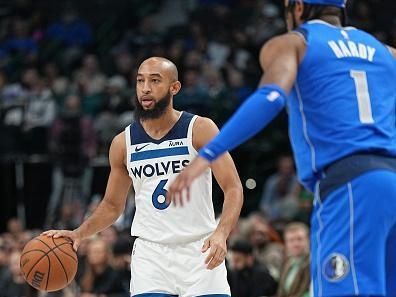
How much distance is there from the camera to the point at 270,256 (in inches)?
488

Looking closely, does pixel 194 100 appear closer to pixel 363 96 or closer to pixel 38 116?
pixel 38 116

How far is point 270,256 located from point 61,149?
4.91 meters

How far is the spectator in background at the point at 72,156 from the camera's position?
15.9m

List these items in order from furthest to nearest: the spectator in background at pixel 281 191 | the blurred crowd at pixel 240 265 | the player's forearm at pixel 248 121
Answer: the spectator in background at pixel 281 191, the blurred crowd at pixel 240 265, the player's forearm at pixel 248 121

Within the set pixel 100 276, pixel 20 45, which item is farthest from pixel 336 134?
pixel 20 45

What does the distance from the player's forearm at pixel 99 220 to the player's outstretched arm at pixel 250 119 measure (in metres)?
2.29

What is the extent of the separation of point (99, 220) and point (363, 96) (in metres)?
2.62

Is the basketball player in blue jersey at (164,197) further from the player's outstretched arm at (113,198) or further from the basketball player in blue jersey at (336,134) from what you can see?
the basketball player in blue jersey at (336,134)

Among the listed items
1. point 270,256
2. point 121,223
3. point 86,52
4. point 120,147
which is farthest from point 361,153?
point 86,52

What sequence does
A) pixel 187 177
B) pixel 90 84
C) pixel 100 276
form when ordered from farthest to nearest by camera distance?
pixel 90 84 < pixel 100 276 < pixel 187 177

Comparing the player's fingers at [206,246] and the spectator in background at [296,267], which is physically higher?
the player's fingers at [206,246]

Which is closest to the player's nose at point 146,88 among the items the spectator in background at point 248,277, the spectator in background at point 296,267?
the spectator in background at point 296,267

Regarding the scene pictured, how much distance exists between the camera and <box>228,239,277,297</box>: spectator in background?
1097 centimetres

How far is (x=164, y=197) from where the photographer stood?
6500 millimetres
